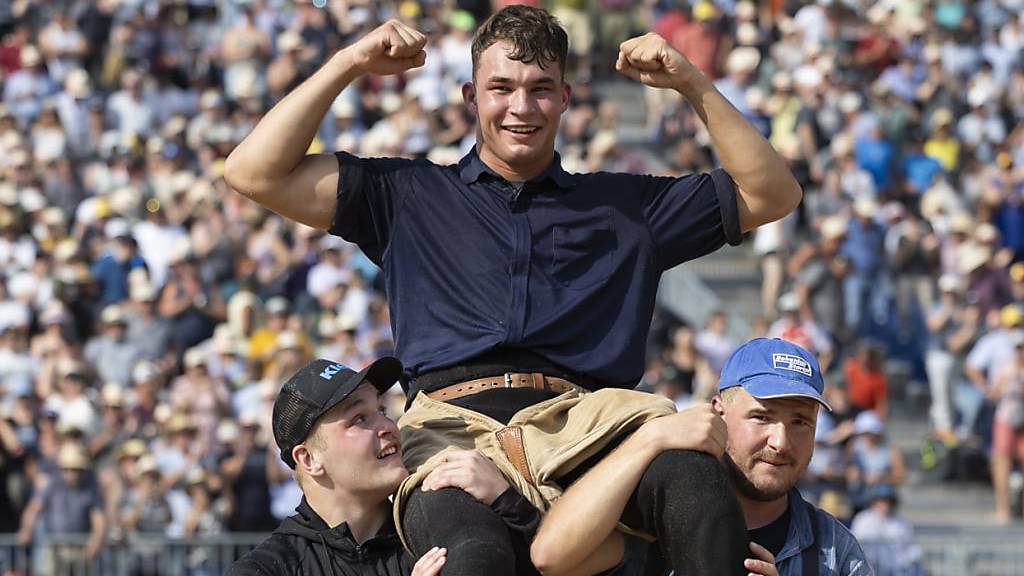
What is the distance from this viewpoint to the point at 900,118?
18500 mm

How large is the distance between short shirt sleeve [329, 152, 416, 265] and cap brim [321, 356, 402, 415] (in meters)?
0.34

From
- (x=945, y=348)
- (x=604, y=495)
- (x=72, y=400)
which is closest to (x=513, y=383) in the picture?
(x=604, y=495)

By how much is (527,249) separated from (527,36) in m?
0.54

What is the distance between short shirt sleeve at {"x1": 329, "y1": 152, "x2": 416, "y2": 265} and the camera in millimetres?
5559

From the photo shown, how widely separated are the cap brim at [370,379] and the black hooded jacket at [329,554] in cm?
A: 33

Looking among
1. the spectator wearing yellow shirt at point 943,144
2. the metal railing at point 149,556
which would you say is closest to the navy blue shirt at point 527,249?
the metal railing at point 149,556

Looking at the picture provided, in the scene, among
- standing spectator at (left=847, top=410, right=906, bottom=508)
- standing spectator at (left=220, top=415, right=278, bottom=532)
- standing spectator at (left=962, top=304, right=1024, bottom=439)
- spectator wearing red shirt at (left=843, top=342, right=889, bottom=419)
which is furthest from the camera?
standing spectator at (left=962, top=304, right=1024, bottom=439)

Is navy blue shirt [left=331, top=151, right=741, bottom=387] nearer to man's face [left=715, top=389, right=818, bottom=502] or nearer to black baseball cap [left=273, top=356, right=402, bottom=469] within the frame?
black baseball cap [left=273, top=356, right=402, bottom=469]

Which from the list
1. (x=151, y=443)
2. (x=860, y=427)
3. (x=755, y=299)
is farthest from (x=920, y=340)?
(x=151, y=443)

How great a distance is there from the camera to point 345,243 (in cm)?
1512

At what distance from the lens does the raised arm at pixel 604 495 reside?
500 centimetres

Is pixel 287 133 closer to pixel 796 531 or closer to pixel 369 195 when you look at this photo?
pixel 369 195

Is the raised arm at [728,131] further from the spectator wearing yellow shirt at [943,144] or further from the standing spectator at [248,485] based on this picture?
the spectator wearing yellow shirt at [943,144]

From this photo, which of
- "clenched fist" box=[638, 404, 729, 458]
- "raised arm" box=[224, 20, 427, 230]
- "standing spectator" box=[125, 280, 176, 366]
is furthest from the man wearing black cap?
"standing spectator" box=[125, 280, 176, 366]
